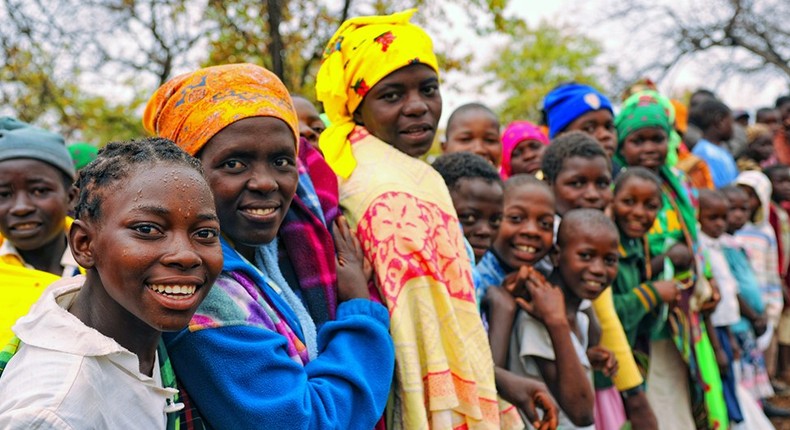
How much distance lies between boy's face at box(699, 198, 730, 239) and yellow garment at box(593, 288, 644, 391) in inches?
81.6

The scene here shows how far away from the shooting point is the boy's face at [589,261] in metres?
3.31

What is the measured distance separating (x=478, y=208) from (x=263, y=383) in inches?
57.6

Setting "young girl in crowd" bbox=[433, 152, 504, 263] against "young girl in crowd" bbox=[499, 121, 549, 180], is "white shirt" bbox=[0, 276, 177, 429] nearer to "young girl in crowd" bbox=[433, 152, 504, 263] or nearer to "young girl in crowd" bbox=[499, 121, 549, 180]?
"young girl in crowd" bbox=[433, 152, 504, 263]

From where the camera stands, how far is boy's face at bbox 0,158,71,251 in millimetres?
2807

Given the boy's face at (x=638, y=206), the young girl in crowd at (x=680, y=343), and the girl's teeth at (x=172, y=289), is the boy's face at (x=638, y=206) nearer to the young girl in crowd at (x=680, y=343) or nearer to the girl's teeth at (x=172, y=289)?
the young girl in crowd at (x=680, y=343)

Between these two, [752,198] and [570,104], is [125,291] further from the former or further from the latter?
[752,198]

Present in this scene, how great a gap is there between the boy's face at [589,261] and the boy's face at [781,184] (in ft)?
16.6

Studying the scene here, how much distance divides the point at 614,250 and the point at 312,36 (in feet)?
14.2

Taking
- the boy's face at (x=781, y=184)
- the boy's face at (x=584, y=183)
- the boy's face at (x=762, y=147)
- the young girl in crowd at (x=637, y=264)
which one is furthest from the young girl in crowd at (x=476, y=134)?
the boy's face at (x=762, y=147)

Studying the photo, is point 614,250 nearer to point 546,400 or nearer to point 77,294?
point 546,400

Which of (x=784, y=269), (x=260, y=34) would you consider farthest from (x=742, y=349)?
(x=260, y=34)

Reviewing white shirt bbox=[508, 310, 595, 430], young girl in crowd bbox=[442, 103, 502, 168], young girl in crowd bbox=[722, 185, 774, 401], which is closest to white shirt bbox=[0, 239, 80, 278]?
white shirt bbox=[508, 310, 595, 430]

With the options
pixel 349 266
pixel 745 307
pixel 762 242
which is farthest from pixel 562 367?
pixel 762 242

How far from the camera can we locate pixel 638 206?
4027 millimetres
